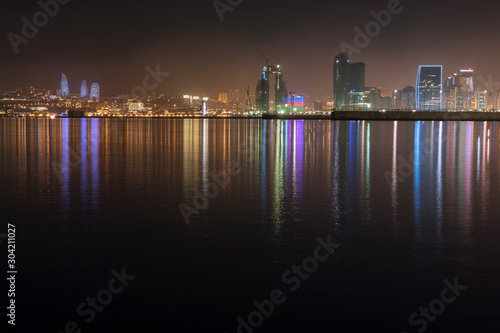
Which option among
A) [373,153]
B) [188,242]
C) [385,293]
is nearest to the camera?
[385,293]

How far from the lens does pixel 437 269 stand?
8.66m

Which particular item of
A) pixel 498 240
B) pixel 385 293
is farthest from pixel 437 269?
pixel 498 240

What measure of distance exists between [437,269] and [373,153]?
2375 cm

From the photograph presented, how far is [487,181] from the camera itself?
1945 cm

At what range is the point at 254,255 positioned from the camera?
9406mm

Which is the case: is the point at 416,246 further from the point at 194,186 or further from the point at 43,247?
the point at 194,186

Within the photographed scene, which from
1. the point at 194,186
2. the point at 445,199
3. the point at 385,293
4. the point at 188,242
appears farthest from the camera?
the point at 194,186

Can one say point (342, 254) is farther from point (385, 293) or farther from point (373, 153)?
point (373, 153)

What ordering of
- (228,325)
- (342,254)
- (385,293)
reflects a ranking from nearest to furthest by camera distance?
(228,325), (385,293), (342,254)

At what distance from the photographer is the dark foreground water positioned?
6.91 m

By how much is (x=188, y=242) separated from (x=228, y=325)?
12.5 ft

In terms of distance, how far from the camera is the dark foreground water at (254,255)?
6.91 m

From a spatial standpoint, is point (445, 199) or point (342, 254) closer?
point (342, 254)

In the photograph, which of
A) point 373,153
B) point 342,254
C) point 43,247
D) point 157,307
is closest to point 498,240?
point 342,254
